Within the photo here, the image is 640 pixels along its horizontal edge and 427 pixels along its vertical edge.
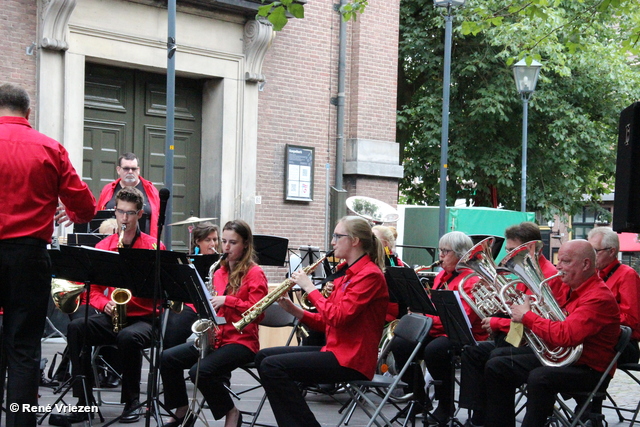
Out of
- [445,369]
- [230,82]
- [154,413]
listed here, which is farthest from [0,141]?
[230,82]

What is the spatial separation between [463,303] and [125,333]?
2.80 m

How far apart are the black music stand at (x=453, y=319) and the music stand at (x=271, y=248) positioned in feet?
7.74

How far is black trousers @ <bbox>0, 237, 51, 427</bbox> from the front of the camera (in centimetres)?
521

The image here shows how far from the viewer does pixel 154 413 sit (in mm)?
6434

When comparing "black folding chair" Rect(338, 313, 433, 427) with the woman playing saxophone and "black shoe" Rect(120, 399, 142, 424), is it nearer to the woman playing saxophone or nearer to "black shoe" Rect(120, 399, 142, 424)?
the woman playing saxophone

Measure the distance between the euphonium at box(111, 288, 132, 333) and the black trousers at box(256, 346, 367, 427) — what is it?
1.53 m

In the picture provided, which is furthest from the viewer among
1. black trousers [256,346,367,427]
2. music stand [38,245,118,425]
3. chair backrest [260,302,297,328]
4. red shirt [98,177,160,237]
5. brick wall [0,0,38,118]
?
brick wall [0,0,38,118]

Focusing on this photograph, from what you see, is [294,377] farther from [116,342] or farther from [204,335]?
[116,342]

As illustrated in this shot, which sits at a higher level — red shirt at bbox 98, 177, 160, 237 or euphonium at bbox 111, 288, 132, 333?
red shirt at bbox 98, 177, 160, 237

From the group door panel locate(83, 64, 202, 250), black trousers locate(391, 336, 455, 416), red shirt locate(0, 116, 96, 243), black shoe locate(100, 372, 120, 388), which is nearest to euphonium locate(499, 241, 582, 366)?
black trousers locate(391, 336, 455, 416)

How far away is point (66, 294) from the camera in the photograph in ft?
22.1

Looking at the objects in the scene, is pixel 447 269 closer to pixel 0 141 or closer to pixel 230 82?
pixel 0 141

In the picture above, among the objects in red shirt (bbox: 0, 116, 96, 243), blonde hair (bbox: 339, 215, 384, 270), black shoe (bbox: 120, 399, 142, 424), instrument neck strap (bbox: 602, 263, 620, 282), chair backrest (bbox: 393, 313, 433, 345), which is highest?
red shirt (bbox: 0, 116, 96, 243)

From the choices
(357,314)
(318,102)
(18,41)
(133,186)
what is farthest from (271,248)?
(318,102)
